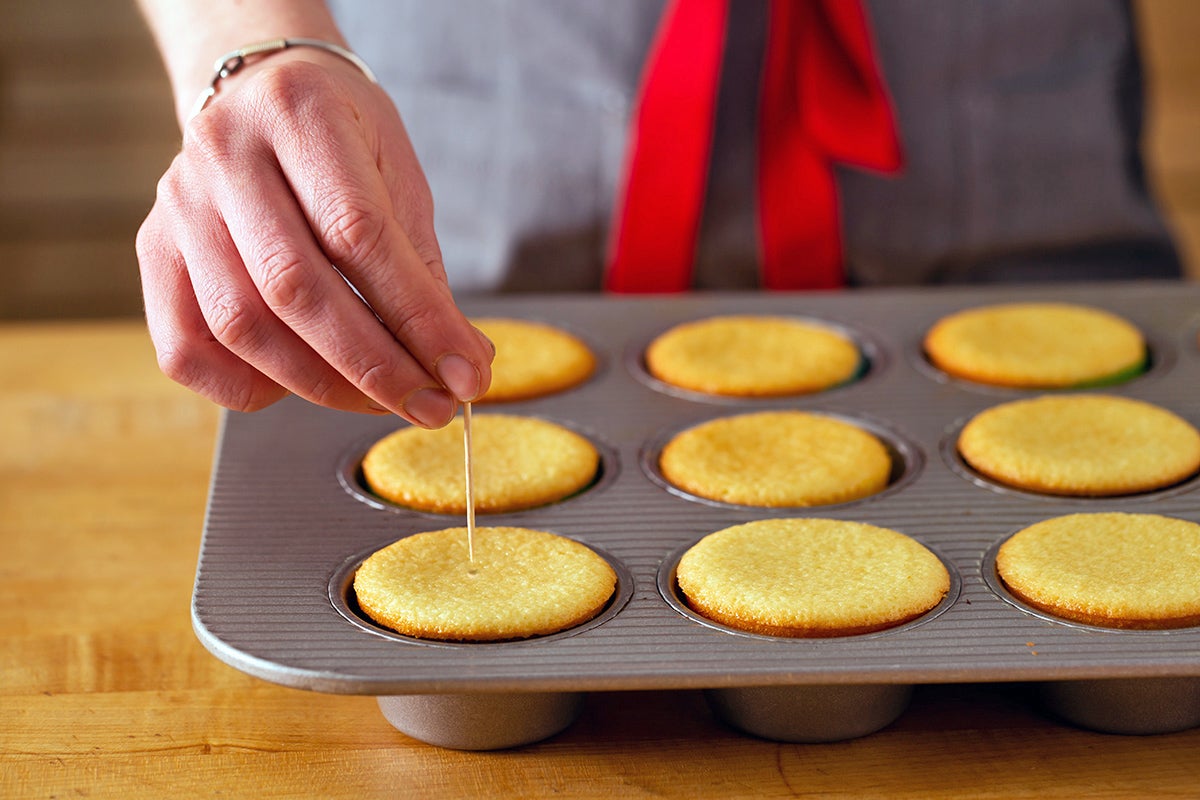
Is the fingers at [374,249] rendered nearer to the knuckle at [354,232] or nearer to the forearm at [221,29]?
the knuckle at [354,232]

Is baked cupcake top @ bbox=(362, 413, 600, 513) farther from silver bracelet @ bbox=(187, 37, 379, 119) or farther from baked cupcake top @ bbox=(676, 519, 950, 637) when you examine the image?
silver bracelet @ bbox=(187, 37, 379, 119)

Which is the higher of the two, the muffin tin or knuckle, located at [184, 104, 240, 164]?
knuckle, located at [184, 104, 240, 164]

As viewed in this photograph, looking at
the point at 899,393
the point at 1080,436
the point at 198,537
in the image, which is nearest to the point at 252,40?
the point at 198,537

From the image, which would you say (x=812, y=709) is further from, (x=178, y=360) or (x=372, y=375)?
(x=178, y=360)

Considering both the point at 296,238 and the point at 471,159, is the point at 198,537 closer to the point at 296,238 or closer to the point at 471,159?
the point at 296,238

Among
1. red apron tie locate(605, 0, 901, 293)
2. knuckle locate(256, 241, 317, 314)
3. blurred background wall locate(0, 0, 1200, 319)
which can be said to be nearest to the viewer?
knuckle locate(256, 241, 317, 314)

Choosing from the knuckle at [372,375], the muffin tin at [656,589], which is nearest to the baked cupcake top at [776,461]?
the muffin tin at [656,589]

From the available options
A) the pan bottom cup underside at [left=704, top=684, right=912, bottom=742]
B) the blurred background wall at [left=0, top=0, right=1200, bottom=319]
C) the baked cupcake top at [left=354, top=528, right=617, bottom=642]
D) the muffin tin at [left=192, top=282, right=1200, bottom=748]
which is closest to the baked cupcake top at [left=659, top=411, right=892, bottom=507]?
the muffin tin at [left=192, top=282, right=1200, bottom=748]
